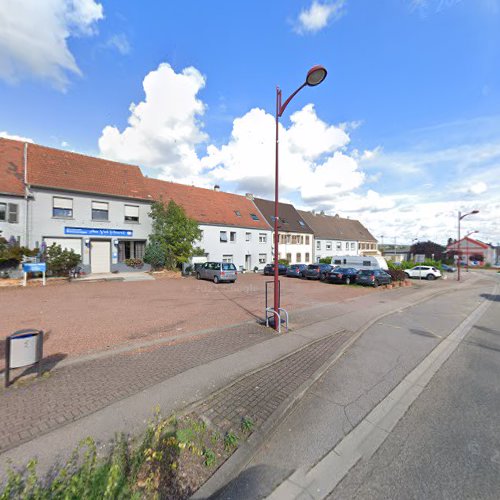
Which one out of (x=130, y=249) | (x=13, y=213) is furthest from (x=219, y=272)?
(x=13, y=213)

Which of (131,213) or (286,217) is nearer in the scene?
(131,213)

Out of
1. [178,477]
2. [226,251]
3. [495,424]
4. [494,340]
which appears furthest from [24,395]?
[226,251]

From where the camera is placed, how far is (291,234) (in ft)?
119

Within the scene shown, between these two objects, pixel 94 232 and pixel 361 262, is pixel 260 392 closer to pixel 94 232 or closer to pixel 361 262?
pixel 94 232

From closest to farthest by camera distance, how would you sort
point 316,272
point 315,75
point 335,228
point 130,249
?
point 315,75 → point 130,249 → point 316,272 → point 335,228

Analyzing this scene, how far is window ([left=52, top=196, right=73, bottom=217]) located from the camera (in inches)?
719

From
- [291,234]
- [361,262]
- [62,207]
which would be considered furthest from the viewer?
[291,234]

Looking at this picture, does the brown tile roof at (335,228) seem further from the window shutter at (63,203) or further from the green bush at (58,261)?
the green bush at (58,261)

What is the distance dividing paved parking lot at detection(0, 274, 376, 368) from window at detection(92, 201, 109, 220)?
743cm

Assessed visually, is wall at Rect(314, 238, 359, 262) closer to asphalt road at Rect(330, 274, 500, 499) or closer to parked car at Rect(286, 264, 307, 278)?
parked car at Rect(286, 264, 307, 278)

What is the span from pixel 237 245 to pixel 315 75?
2378cm

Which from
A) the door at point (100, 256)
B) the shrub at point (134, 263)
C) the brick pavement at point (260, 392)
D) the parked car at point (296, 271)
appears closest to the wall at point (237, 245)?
the shrub at point (134, 263)

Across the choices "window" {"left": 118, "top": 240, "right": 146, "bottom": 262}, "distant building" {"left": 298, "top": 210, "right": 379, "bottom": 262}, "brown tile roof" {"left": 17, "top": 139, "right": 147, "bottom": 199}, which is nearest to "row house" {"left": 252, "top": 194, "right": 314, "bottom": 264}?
"distant building" {"left": 298, "top": 210, "right": 379, "bottom": 262}

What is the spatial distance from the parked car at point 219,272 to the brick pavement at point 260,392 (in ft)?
44.7
